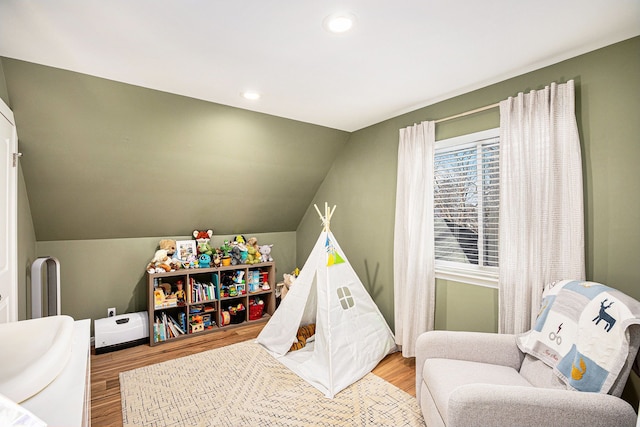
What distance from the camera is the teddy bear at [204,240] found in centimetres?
375

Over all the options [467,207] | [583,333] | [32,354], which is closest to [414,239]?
[467,207]

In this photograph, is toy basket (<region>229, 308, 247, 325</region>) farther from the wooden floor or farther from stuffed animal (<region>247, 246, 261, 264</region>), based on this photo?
stuffed animal (<region>247, 246, 261, 264</region>)

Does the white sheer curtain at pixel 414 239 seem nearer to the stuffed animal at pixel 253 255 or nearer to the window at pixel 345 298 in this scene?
the window at pixel 345 298

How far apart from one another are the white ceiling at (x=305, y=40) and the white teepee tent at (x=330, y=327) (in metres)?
1.38

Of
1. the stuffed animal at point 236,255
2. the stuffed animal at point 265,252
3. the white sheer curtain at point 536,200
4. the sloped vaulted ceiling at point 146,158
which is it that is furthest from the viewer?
the stuffed animal at point 265,252

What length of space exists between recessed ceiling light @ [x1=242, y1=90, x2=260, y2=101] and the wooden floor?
8.17ft

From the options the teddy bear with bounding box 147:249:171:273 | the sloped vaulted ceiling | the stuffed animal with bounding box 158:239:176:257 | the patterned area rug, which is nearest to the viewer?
the patterned area rug

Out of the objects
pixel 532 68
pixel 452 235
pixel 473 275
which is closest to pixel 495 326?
pixel 473 275

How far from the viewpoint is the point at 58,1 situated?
1448mm

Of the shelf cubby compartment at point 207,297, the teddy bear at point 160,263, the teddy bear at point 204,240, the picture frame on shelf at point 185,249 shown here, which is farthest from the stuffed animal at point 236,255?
the teddy bear at point 160,263

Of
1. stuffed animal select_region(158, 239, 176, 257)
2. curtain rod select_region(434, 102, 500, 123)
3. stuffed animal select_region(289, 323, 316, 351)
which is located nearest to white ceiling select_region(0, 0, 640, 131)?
curtain rod select_region(434, 102, 500, 123)

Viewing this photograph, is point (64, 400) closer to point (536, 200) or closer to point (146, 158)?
point (146, 158)

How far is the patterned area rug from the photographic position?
2.07m

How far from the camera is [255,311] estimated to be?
4000mm
